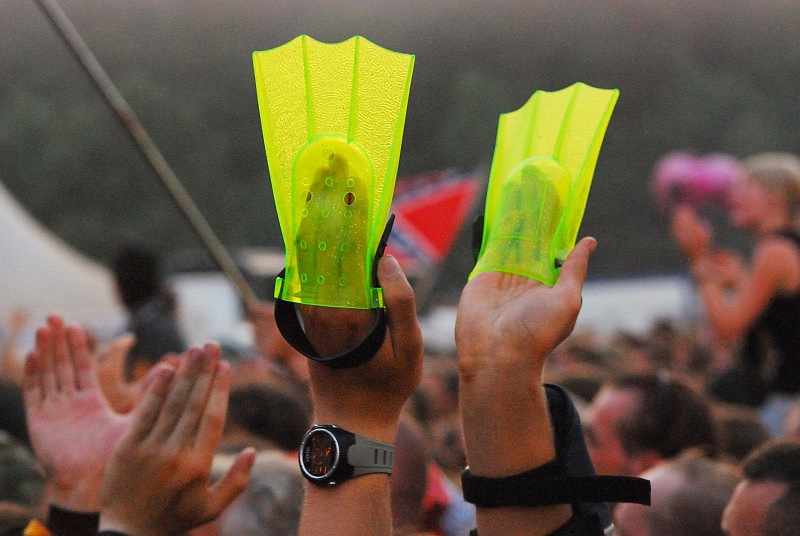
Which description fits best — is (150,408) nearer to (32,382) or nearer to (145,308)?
(32,382)

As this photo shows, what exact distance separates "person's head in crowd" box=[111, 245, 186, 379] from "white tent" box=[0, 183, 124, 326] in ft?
10.2

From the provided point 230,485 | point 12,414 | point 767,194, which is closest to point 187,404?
point 230,485

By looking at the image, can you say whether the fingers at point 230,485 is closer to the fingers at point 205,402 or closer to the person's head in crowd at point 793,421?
the fingers at point 205,402

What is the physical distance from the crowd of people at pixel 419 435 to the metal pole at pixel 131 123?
447mm

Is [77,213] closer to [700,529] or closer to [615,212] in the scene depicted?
[615,212]

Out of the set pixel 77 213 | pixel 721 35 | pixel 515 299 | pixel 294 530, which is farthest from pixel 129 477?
pixel 721 35

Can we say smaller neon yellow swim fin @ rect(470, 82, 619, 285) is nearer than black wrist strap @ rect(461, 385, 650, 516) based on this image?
No

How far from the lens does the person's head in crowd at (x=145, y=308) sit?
14.1ft

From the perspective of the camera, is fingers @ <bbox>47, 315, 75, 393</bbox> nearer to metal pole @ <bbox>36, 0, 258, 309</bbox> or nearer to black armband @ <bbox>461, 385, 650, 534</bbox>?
black armband @ <bbox>461, 385, 650, 534</bbox>

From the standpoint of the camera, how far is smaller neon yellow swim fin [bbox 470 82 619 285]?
1.34 meters

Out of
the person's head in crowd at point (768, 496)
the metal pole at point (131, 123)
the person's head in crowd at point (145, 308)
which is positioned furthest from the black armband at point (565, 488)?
the person's head in crowd at point (145, 308)

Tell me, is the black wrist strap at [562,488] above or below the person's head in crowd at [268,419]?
below

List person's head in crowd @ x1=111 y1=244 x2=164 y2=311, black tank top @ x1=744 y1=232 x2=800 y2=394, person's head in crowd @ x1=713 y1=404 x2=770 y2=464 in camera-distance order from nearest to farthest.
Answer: person's head in crowd @ x1=713 y1=404 x2=770 y2=464 < black tank top @ x1=744 y1=232 x2=800 y2=394 < person's head in crowd @ x1=111 y1=244 x2=164 y2=311

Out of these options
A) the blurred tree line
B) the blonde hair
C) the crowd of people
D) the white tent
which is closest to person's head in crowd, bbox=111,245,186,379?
the crowd of people
